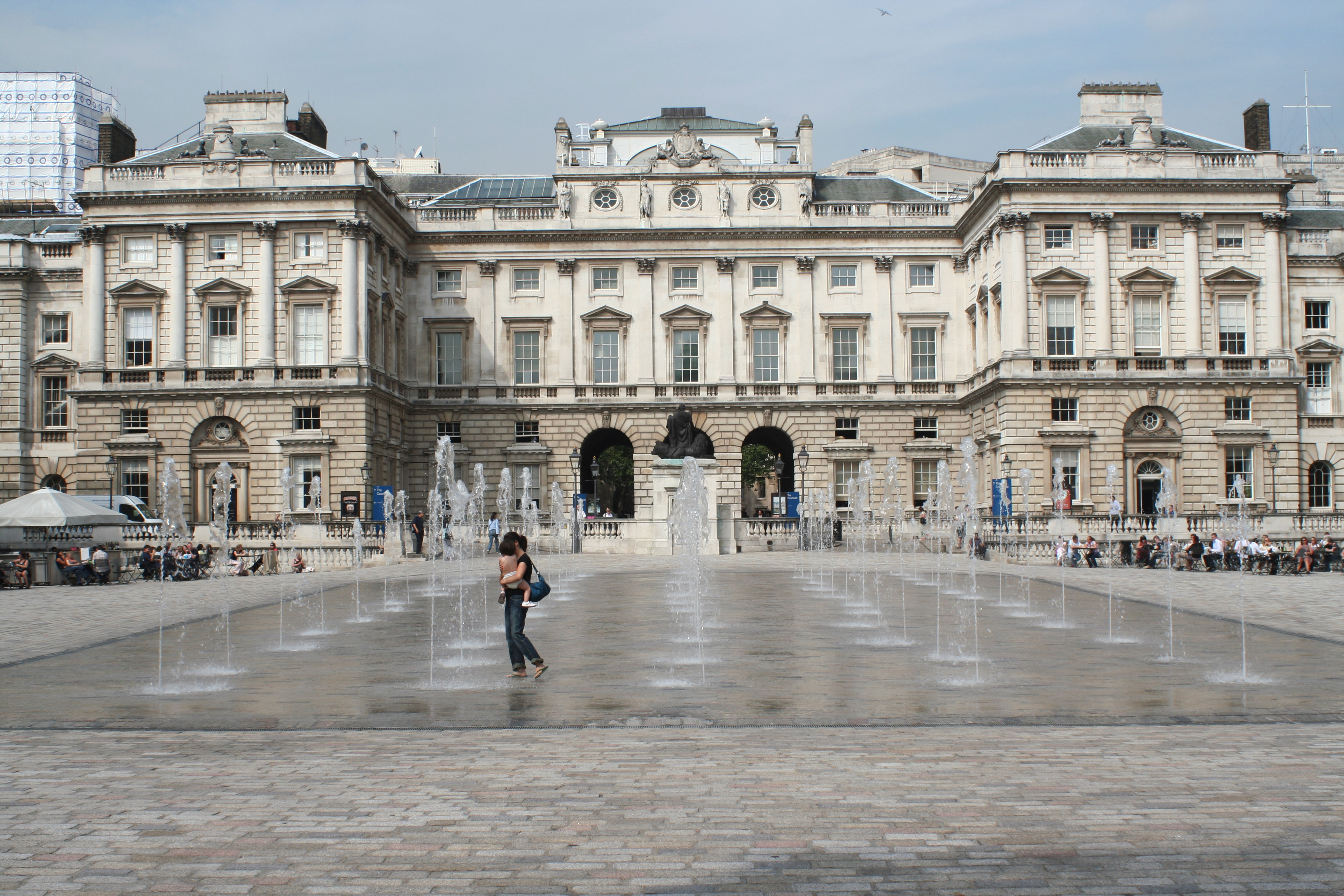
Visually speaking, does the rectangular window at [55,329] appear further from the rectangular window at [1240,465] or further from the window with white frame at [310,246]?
the rectangular window at [1240,465]

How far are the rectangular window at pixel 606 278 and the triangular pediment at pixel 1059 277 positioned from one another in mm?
17836

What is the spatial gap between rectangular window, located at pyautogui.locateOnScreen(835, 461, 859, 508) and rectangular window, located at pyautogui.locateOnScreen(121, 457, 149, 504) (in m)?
31.6

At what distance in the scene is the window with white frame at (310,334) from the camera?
1962 inches

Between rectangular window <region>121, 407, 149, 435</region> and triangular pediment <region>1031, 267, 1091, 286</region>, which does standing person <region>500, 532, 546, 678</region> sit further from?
rectangular window <region>121, 407, 149, 435</region>

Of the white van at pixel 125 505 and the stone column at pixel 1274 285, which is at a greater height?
the stone column at pixel 1274 285

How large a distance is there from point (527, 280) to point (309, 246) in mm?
11609

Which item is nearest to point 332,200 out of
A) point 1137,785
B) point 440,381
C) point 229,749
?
point 440,381

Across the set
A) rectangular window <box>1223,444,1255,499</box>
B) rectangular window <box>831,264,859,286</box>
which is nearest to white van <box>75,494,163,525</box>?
rectangular window <box>831,264,859,286</box>

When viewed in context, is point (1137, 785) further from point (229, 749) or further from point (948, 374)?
point (948, 374)

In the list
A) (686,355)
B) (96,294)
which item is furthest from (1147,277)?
(96,294)

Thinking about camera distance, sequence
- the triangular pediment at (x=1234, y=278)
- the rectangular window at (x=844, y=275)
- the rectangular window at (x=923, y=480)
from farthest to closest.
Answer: the rectangular window at (x=844, y=275)
the rectangular window at (x=923, y=480)
the triangular pediment at (x=1234, y=278)

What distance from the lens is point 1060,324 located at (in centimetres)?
5022

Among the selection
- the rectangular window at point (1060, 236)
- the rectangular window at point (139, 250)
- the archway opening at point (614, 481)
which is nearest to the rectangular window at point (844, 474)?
the rectangular window at point (1060, 236)

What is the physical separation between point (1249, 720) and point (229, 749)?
8.77 m
